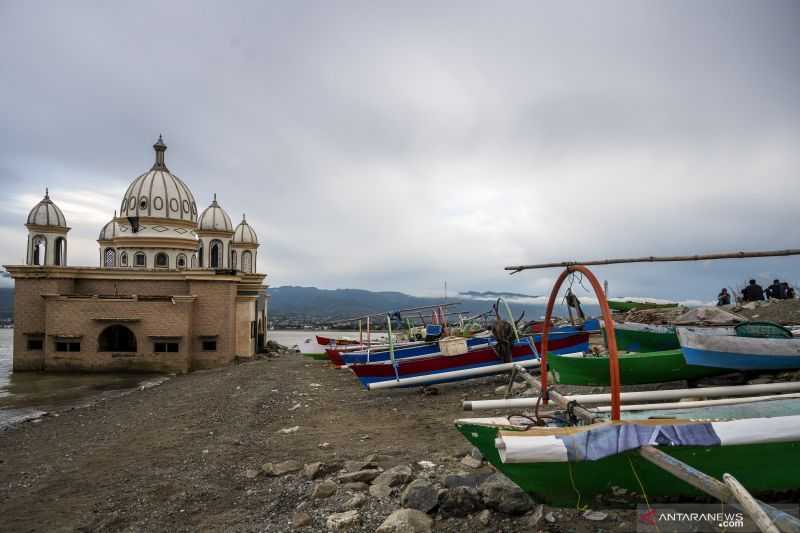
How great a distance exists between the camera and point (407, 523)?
4703mm

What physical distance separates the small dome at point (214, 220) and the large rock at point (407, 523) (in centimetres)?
3200

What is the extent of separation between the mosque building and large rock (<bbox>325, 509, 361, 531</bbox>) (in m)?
22.6

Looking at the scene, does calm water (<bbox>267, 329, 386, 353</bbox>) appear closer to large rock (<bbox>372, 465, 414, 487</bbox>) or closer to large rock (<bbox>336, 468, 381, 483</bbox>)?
large rock (<bbox>336, 468, 381, 483</bbox>)

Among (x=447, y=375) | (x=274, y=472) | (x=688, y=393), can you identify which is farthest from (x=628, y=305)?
(x=274, y=472)

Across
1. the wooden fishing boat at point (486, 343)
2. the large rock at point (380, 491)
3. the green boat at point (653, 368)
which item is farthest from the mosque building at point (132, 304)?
the large rock at point (380, 491)

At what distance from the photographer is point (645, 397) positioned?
6141 mm

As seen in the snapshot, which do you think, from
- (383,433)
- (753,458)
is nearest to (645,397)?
(753,458)

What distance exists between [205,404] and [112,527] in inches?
335

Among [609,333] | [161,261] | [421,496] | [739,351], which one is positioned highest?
[161,261]

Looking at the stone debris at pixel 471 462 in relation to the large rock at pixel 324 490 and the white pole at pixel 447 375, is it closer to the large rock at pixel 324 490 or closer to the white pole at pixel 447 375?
the large rock at pixel 324 490

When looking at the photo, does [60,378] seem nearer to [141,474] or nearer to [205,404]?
[205,404]

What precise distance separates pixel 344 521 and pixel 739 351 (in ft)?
21.9

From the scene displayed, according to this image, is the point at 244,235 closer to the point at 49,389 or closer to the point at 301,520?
the point at 49,389

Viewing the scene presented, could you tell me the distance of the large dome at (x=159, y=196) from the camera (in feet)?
104
